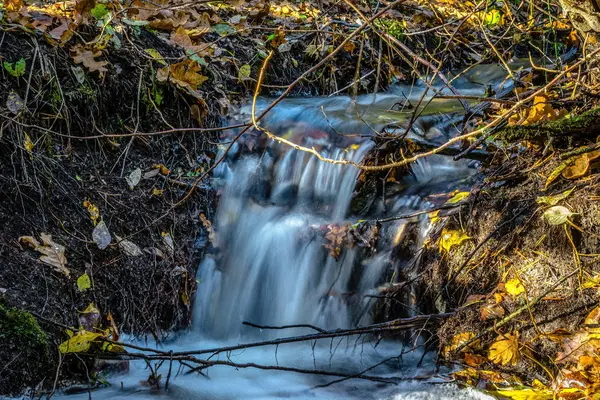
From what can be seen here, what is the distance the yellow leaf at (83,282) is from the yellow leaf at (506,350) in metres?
1.93

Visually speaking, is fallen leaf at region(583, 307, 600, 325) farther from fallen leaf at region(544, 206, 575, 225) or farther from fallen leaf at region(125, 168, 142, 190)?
fallen leaf at region(125, 168, 142, 190)

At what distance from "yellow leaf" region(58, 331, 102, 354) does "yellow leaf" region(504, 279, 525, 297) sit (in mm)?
1822

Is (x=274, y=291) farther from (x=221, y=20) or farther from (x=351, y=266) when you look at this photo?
(x=221, y=20)

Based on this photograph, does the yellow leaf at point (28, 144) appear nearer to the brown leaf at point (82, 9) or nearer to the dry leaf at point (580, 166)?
the brown leaf at point (82, 9)

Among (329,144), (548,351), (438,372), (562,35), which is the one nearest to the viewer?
(548,351)

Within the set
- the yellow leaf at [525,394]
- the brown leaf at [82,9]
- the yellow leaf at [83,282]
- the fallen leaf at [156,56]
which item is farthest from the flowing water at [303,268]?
the brown leaf at [82,9]

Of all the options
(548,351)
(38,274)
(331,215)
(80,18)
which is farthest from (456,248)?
(80,18)

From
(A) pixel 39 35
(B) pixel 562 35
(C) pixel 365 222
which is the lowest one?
(C) pixel 365 222

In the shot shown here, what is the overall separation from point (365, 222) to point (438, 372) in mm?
1150

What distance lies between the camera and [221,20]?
5168mm

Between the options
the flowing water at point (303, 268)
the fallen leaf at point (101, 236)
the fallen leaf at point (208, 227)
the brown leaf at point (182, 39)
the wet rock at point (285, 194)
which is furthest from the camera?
the brown leaf at point (182, 39)

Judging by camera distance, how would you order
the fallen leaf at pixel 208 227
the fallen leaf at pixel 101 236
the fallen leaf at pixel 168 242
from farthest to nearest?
the fallen leaf at pixel 208 227 < the fallen leaf at pixel 168 242 < the fallen leaf at pixel 101 236

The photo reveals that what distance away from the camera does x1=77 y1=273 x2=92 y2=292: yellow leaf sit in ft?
9.38

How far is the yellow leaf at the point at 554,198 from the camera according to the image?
2533mm
